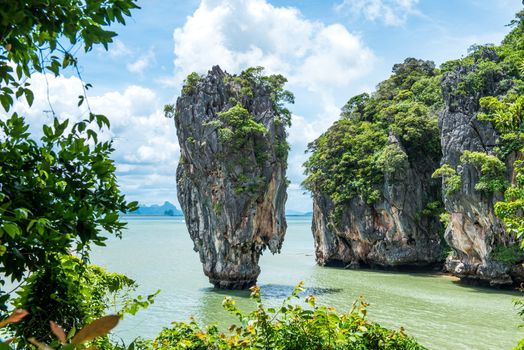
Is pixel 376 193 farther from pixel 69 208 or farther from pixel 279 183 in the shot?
pixel 69 208

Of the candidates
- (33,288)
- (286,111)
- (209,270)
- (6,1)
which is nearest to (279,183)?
(286,111)

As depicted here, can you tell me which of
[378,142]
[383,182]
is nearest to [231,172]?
[383,182]

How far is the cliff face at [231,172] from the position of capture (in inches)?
889

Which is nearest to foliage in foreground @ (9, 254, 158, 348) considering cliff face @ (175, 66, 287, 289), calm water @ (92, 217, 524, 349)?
calm water @ (92, 217, 524, 349)

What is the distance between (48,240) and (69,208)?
0.20 m

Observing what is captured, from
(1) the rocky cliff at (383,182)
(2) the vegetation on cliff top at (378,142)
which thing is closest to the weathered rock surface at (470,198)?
(2) the vegetation on cliff top at (378,142)

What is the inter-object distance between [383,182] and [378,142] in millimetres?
→ 2984

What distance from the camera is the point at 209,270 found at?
23344 mm

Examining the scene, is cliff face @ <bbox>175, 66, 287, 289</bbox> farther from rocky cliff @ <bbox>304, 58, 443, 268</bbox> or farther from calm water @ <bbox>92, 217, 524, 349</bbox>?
rocky cliff @ <bbox>304, 58, 443, 268</bbox>

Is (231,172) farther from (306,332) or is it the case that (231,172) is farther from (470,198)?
(306,332)

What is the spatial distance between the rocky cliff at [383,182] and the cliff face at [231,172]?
7.33m

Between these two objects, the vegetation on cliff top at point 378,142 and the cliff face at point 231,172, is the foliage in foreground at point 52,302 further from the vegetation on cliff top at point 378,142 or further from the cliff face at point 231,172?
the vegetation on cliff top at point 378,142

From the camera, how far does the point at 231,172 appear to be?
2272 centimetres

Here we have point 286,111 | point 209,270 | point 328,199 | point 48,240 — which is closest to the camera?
point 48,240
